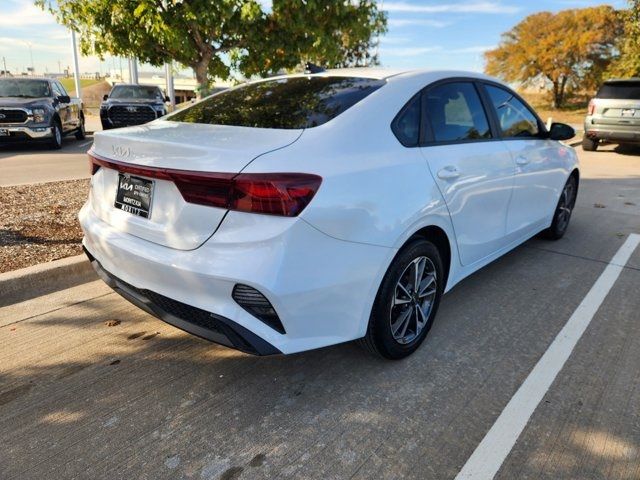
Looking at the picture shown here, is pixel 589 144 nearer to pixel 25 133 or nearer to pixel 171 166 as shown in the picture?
pixel 25 133

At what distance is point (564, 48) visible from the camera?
31.5 meters

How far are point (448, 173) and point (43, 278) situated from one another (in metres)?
3.12

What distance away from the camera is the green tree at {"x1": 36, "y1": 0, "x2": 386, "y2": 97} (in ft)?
20.9

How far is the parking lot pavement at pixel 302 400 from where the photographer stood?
2.25 m

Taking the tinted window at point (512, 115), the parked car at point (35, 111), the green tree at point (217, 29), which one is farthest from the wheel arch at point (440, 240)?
the parked car at point (35, 111)

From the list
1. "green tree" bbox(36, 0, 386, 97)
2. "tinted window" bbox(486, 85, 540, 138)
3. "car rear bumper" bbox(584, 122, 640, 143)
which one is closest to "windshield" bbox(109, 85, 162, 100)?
"green tree" bbox(36, 0, 386, 97)

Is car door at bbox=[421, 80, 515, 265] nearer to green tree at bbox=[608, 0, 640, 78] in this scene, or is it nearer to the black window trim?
the black window trim

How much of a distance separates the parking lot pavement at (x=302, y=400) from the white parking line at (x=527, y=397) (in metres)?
0.04

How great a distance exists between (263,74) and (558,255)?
5.40 meters

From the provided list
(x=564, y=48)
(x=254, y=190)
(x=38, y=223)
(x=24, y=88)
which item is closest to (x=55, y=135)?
(x=24, y=88)

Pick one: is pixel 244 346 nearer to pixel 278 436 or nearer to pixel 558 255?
pixel 278 436

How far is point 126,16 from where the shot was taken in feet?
21.2

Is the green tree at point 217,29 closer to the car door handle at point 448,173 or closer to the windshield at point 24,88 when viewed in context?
the car door handle at point 448,173

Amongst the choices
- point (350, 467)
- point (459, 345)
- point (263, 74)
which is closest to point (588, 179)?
point (263, 74)
